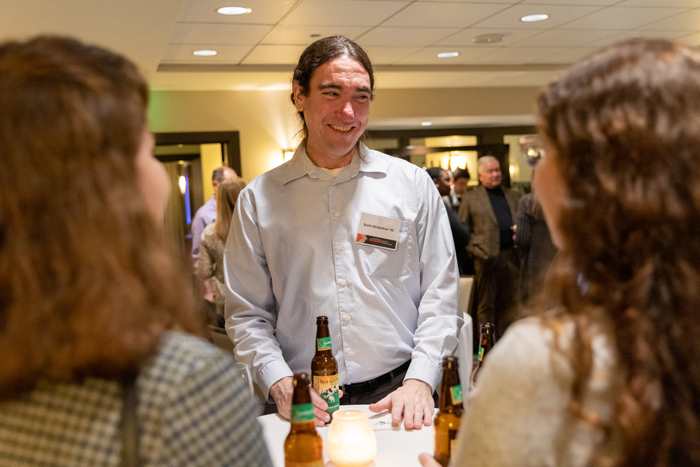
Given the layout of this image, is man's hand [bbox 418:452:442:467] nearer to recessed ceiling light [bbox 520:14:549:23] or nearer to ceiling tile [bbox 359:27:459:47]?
ceiling tile [bbox 359:27:459:47]

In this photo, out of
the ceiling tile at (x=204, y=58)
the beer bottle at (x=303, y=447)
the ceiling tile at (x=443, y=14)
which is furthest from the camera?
the ceiling tile at (x=204, y=58)

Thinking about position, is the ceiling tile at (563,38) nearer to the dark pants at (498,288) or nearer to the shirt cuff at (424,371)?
the dark pants at (498,288)

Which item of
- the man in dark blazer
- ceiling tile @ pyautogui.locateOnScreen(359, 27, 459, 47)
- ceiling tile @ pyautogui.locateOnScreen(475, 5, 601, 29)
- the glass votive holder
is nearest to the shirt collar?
the glass votive holder

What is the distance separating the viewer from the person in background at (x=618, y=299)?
0.66m

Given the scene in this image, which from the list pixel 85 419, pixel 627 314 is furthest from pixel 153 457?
pixel 627 314

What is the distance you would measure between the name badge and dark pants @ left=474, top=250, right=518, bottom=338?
13.1ft

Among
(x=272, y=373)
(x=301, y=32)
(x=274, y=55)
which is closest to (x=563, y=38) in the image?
(x=301, y=32)

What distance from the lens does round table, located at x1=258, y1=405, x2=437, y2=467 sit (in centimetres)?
135

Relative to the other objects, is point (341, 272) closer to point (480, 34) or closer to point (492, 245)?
point (492, 245)

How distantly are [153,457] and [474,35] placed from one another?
5.58 metres

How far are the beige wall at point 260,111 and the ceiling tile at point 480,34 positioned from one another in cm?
115

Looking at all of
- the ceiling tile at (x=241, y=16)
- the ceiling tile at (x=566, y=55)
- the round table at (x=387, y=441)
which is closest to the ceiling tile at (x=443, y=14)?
the ceiling tile at (x=241, y=16)

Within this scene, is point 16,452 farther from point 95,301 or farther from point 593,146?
point 593,146

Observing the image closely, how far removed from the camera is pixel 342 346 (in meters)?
→ 1.95
